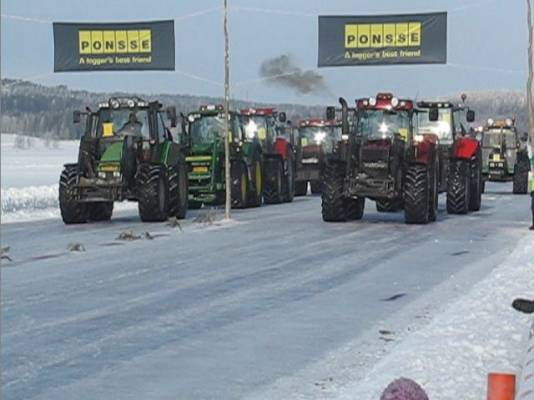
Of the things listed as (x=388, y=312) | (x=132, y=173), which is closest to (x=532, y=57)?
(x=132, y=173)

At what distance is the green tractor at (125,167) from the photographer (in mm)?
18750

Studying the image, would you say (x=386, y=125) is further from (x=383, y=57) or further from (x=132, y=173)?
(x=383, y=57)

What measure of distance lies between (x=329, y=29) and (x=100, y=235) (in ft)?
46.3

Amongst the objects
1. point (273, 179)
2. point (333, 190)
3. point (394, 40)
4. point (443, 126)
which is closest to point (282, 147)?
point (273, 179)

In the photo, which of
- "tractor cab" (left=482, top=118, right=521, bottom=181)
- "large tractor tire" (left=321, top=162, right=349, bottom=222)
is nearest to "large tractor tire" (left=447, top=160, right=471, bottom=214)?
"large tractor tire" (left=321, top=162, right=349, bottom=222)

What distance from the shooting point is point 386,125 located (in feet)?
61.7

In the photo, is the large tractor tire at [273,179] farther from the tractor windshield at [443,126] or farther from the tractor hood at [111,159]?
the tractor hood at [111,159]

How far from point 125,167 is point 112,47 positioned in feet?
32.7

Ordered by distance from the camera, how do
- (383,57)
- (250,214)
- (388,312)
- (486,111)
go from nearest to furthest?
(388,312), (250,214), (383,57), (486,111)

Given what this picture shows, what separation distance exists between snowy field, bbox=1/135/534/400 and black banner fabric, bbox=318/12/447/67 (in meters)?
11.9

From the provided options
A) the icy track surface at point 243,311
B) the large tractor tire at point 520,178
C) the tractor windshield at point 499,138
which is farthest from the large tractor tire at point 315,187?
the icy track surface at point 243,311

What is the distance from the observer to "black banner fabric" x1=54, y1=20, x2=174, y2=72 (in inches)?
1104

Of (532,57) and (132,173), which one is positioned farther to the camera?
(532,57)

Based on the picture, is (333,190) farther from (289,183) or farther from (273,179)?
(289,183)
